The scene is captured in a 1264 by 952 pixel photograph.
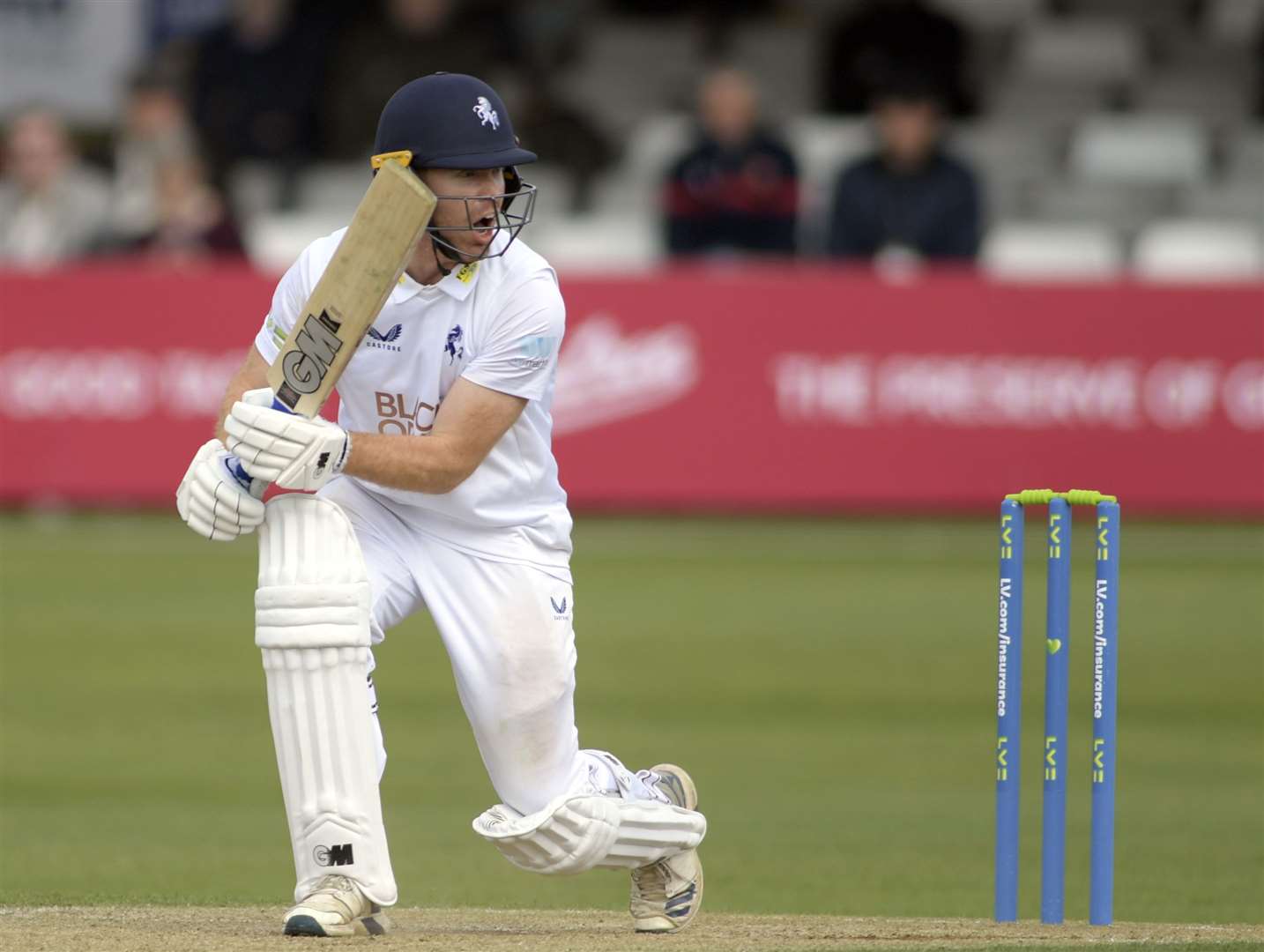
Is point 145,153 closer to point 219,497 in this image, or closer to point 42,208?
point 42,208

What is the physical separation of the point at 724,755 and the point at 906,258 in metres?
5.50

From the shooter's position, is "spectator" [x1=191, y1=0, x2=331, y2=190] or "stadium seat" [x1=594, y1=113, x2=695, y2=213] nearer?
"spectator" [x1=191, y1=0, x2=331, y2=190]

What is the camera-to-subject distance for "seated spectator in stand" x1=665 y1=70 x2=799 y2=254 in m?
12.9

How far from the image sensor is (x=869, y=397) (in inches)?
476

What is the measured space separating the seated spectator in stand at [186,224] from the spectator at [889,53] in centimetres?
472

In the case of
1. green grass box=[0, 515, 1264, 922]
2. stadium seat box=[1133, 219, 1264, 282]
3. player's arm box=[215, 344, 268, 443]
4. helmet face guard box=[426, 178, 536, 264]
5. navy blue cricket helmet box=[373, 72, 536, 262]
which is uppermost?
stadium seat box=[1133, 219, 1264, 282]

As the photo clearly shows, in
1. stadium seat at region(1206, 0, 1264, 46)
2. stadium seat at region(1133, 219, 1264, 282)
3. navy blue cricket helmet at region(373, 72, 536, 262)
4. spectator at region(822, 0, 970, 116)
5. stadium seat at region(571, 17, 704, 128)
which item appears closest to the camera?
navy blue cricket helmet at region(373, 72, 536, 262)

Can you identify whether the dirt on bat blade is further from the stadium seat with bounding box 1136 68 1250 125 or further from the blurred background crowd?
the stadium seat with bounding box 1136 68 1250 125

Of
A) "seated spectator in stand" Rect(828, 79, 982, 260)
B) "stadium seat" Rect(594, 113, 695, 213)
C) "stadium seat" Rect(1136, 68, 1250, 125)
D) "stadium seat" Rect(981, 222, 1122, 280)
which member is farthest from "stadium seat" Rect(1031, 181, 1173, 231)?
"seated spectator in stand" Rect(828, 79, 982, 260)

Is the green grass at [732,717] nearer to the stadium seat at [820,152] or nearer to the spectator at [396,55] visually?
the stadium seat at [820,152]

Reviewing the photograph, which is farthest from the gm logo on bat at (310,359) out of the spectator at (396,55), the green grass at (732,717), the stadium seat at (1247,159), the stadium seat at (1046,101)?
the stadium seat at (1046,101)

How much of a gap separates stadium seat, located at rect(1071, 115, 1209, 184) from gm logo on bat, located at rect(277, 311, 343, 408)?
463 inches

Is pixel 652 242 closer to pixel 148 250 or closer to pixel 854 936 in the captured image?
pixel 148 250

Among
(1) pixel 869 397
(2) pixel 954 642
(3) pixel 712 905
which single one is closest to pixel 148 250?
(1) pixel 869 397
